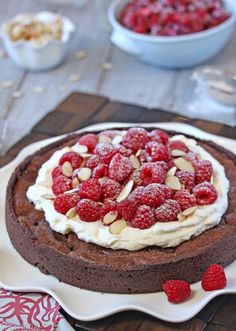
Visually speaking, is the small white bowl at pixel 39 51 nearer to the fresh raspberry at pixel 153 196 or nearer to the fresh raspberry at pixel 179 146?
the fresh raspberry at pixel 179 146

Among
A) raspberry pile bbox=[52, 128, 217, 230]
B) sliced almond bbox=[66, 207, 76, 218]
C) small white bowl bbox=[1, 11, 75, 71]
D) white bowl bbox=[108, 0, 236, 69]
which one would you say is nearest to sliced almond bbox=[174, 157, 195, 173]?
raspberry pile bbox=[52, 128, 217, 230]

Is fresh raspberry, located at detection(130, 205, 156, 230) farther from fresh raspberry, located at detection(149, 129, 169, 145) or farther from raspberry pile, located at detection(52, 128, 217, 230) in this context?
fresh raspberry, located at detection(149, 129, 169, 145)

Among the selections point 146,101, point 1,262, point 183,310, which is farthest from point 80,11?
point 183,310

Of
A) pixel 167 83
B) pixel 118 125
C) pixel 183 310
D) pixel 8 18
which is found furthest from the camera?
pixel 8 18

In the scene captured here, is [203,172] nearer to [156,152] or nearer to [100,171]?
[156,152]

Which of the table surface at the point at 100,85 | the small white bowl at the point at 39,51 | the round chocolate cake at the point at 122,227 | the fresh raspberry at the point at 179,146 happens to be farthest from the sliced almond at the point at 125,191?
the small white bowl at the point at 39,51

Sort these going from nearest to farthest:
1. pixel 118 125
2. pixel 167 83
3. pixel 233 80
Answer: pixel 118 125
pixel 233 80
pixel 167 83

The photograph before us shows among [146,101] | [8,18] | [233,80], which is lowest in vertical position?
[8,18]

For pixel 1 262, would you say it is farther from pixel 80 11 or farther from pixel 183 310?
pixel 80 11
